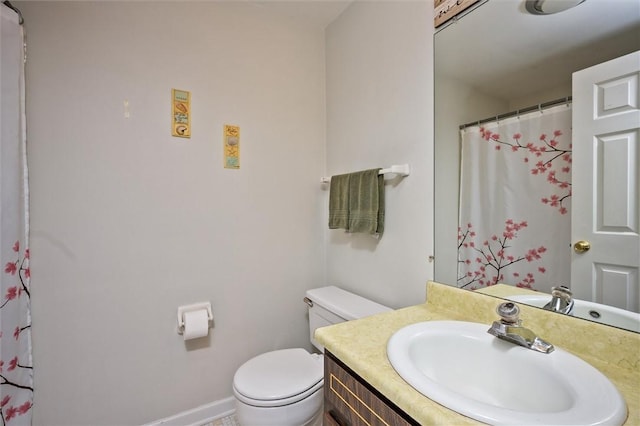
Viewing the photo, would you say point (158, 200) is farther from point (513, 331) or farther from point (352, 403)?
point (513, 331)

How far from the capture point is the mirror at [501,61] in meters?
0.73

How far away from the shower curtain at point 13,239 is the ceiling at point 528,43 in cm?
172

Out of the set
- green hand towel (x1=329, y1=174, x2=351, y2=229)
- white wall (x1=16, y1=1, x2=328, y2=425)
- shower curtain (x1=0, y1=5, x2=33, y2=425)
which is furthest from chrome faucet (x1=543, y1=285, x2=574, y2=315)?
shower curtain (x1=0, y1=5, x2=33, y2=425)

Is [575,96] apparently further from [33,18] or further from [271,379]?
[33,18]

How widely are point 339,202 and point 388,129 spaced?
1.64 feet

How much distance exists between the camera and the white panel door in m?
0.66

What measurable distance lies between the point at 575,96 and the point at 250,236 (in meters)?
1.53

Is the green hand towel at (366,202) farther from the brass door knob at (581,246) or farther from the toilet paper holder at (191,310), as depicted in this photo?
the toilet paper holder at (191,310)

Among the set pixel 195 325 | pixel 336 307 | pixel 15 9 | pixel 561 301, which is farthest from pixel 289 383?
pixel 15 9

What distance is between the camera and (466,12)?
108 cm

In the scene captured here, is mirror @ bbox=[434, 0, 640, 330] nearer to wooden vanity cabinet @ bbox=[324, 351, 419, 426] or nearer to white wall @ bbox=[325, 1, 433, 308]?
white wall @ bbox=[325, 1, 433, 308]

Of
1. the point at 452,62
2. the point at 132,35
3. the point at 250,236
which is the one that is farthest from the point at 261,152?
the point at 452,62

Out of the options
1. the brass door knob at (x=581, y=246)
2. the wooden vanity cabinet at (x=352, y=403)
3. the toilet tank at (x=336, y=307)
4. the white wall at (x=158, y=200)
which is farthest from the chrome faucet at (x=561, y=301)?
the white wall at (x=158, y=200)

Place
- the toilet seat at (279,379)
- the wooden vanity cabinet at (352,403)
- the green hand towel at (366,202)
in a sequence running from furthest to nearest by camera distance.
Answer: the green hand towel at (366,202)
the toilet seat at (279,379)
the wooden vanity cabinet at (352,403)
